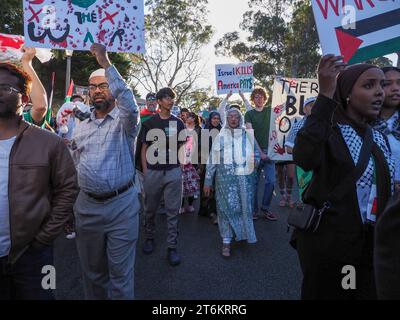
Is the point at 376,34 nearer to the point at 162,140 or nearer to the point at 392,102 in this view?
the point at 392,102

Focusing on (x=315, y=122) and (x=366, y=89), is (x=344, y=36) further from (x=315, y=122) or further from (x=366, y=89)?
(x=315, y=122)

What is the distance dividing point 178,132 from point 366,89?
8.75ft

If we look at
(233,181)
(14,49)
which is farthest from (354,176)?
(14,49)

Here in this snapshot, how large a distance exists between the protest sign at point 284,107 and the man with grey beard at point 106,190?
349 centimetres

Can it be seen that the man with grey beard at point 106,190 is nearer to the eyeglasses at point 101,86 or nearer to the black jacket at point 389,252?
the eyeglasses at point 101,86

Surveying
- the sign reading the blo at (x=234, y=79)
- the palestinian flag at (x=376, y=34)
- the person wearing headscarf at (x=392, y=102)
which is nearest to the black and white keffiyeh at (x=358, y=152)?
the person wearing headscarf at (x=392, y=102)

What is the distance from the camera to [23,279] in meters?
1.79

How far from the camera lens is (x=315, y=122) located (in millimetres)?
1606

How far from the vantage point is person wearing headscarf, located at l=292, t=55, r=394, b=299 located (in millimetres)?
1681

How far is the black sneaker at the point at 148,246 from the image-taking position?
3982mm

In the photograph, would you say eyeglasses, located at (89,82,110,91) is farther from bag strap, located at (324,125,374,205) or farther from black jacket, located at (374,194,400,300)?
black jacket, located at (374,194,400,300)

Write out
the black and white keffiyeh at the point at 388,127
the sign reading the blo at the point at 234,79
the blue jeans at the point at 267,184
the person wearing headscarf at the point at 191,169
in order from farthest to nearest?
the sign reading the blo at the point at 234,79
the person wearing headscarf at the point at 191,169
the blue jeans at the point at 267,184
the black and white keffiyeh at the point at 388,127

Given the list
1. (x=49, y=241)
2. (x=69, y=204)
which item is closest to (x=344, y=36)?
(x=69, y=204)

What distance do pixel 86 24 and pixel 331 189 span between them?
222 centimetres
